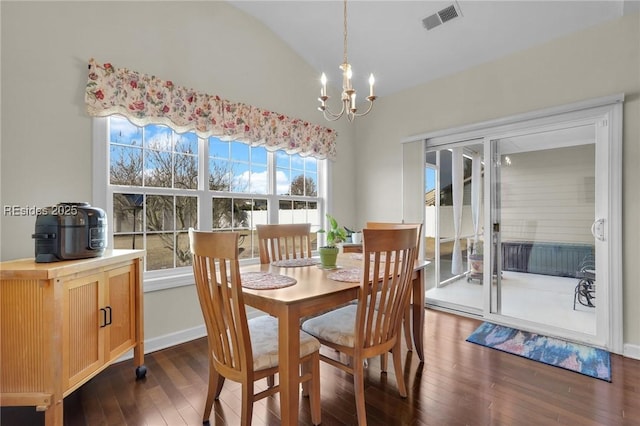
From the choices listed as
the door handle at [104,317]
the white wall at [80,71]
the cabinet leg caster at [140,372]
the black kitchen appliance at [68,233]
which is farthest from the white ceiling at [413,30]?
the cabinet leg caster at [140,372]

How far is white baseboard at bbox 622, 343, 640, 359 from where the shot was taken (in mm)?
2381

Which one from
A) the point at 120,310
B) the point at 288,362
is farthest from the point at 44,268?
the point at 288,362

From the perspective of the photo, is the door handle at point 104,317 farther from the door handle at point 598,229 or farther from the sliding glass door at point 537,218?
the door handle at point 598,229

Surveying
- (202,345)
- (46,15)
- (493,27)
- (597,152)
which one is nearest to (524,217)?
(597,152)

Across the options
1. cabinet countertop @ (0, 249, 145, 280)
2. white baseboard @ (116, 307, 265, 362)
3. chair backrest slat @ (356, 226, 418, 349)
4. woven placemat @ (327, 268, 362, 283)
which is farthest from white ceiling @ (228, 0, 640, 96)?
white baseboard @ (116, 307, 265, 362)

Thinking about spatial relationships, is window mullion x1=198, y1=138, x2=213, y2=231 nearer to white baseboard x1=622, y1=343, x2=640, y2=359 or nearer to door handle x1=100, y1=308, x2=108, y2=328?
door handle x1=100, y1=308, x2=108, y2=328

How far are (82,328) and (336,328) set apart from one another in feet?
4.71

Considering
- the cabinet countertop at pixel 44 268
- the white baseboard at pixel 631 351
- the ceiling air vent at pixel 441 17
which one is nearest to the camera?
the cabinet countertop at pixel 44 268

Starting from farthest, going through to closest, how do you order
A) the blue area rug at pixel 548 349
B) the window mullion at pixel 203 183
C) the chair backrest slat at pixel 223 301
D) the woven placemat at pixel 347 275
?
the window mullion at pixel 203 183, the blue area rug at pixel 548 349, the woven placemat at pixel 347 275, the chair backrest slat at pixel 223 301

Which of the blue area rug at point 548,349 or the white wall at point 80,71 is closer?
the white wall at point 80,71

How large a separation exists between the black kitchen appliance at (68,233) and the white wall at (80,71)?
515 millimetres

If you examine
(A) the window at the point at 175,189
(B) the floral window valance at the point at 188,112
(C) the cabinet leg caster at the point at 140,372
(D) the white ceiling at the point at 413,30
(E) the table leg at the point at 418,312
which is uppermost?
(D) the white ceiling at the point at 413,30

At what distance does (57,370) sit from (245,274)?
1016 millimetres

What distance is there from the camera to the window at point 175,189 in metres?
2.48
